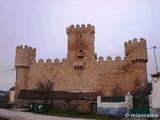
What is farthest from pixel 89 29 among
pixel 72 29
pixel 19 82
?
pixel 19 82

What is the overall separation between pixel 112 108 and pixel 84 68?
12673 mm

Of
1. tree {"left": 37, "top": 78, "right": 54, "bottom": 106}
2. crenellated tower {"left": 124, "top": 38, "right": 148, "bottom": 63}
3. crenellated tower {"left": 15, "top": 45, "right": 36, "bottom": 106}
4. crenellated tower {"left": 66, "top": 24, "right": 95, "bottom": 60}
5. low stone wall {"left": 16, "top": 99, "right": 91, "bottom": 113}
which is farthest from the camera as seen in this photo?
crenellated tower {"left": 66, "top": 24, "right": 95, "bottom": 60}

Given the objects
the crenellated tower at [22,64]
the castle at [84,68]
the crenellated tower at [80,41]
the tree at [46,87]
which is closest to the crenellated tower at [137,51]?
the castle at [84,68]

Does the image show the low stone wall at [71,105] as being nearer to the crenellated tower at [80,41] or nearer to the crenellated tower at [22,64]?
the crenellated tower at [22,64]

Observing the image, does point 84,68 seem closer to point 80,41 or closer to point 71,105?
point 80,41

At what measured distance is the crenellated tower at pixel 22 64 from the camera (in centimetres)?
3672

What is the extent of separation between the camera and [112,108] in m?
24.2

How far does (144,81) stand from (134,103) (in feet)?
34.8

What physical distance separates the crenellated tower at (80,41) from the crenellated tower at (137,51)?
6.37 metres

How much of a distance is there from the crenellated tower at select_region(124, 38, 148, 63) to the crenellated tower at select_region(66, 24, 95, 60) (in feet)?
20.9

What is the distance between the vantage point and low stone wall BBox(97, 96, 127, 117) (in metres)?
23.3

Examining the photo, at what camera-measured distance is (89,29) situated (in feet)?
131

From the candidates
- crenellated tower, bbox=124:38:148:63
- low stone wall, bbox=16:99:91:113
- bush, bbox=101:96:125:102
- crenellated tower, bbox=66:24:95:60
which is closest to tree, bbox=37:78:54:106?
low stone wall, bbox=16:99:91:113

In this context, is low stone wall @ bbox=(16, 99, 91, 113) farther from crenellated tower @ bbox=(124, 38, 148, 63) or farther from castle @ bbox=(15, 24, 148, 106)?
crenellated tower @ bbox=(124, 38, 148, 63)
